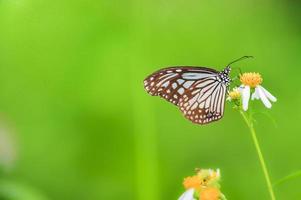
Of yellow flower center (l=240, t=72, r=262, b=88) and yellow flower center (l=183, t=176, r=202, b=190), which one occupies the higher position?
yellow flower center (l=240, t=72, r=262, b=88)

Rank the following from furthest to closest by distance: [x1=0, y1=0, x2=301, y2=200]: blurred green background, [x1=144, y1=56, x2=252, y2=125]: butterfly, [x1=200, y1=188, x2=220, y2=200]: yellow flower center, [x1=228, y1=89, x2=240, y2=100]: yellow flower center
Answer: [x1=0, y1=0, x2=301, y2=200]: blurred green background → [x1=144, y1=56, x2=252, y2=125]: butterfly → [x1=228, y1=89, x2=240, y2=100]: yellow flower center → [x1=200, y1=188, x2=220, y2=200]: yellow flower center

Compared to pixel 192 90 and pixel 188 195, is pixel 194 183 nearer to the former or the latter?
pixel 188 195

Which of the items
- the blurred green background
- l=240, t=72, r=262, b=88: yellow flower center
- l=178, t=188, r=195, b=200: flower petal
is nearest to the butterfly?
l=240, t=72, r=262, b=88: yellow flower center

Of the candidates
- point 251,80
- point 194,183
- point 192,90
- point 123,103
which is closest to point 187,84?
point 192,90

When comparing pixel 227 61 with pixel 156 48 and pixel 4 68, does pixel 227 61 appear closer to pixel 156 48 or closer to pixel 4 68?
pixel 156 48

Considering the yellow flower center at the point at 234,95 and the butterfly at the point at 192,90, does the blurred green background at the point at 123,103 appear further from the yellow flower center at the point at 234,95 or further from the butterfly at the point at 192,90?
the yellow flower center at the point at 234,95

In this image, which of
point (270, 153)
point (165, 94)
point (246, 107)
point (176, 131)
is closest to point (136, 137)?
point (176, 131)

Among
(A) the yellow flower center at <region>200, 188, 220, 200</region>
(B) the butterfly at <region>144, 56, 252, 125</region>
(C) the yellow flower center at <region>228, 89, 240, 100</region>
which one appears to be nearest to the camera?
(A) the yellow flower center at <region>200, 188, 220, 200</region>

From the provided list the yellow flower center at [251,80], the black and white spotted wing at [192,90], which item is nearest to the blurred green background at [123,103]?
the black and white spotted wing at [192,90]

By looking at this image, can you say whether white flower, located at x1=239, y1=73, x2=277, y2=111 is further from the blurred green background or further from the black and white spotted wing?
the blurred green background
